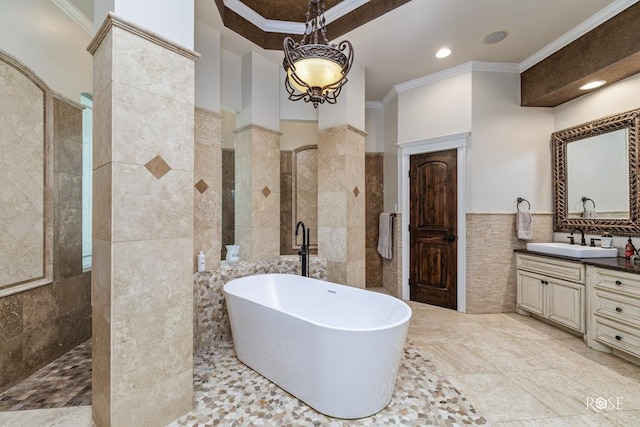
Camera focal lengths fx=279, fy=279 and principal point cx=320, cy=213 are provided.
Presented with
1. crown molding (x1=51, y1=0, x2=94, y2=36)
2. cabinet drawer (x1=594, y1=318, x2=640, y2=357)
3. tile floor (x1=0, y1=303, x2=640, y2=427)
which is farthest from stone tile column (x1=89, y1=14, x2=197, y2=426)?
cabinet drawer (x1=594, y1=318, x2=640, y2=357)

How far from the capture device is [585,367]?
7.55ft

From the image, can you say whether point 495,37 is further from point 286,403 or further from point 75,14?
point 75,14

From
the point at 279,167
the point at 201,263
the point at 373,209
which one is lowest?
the point at 201,263

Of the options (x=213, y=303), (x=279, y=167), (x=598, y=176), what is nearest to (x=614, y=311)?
(x=598, y=176)

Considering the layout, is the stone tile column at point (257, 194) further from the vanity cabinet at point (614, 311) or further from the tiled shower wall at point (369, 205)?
the vanity cabinet at point (614, 311)

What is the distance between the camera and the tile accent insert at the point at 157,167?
1555 mm

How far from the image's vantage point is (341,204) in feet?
10.6

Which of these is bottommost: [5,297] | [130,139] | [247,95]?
[5,297]

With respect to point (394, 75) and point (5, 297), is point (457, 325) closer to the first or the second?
point (394, 75)

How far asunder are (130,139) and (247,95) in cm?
199

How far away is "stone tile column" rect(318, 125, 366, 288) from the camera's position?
322 centimetres

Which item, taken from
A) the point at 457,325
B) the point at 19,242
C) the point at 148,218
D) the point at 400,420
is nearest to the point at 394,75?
the point at 457,325

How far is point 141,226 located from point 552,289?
152 inches

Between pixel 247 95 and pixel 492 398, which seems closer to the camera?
pixel 492 398
